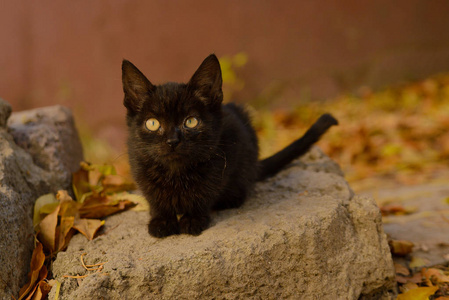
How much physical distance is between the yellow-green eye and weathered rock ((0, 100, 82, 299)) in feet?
2.38

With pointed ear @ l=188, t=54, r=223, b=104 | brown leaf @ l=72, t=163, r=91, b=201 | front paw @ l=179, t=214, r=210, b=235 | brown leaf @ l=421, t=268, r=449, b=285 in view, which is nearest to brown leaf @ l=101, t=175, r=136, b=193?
brown leaf @ l=72, t=163, r=91, b=201

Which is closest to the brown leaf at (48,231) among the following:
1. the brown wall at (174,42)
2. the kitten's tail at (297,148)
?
the kitten's tail at (297,148)

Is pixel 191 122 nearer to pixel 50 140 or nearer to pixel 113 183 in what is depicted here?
pixel 113 183

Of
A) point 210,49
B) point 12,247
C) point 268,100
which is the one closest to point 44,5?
point 210,49

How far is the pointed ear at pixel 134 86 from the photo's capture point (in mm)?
1739

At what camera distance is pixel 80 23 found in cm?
432

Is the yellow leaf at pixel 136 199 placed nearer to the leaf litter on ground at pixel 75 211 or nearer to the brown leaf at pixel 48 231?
the leaf litter on ground at pixel 75 211

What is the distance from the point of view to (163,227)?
1791 mm

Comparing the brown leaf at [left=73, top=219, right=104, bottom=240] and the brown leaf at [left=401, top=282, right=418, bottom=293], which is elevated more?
the brown leaf at [left=73, top=219, right=104, bottom=240]

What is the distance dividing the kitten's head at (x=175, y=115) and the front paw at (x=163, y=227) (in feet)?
0.91

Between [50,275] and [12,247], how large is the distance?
0.21 metres

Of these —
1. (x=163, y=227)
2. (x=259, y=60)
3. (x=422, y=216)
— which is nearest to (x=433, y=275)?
(x=422, y=216)

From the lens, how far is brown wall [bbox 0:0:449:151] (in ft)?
14.2

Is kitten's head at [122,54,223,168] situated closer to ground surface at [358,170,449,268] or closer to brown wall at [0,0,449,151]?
ground surface at [358,170,449,268]
